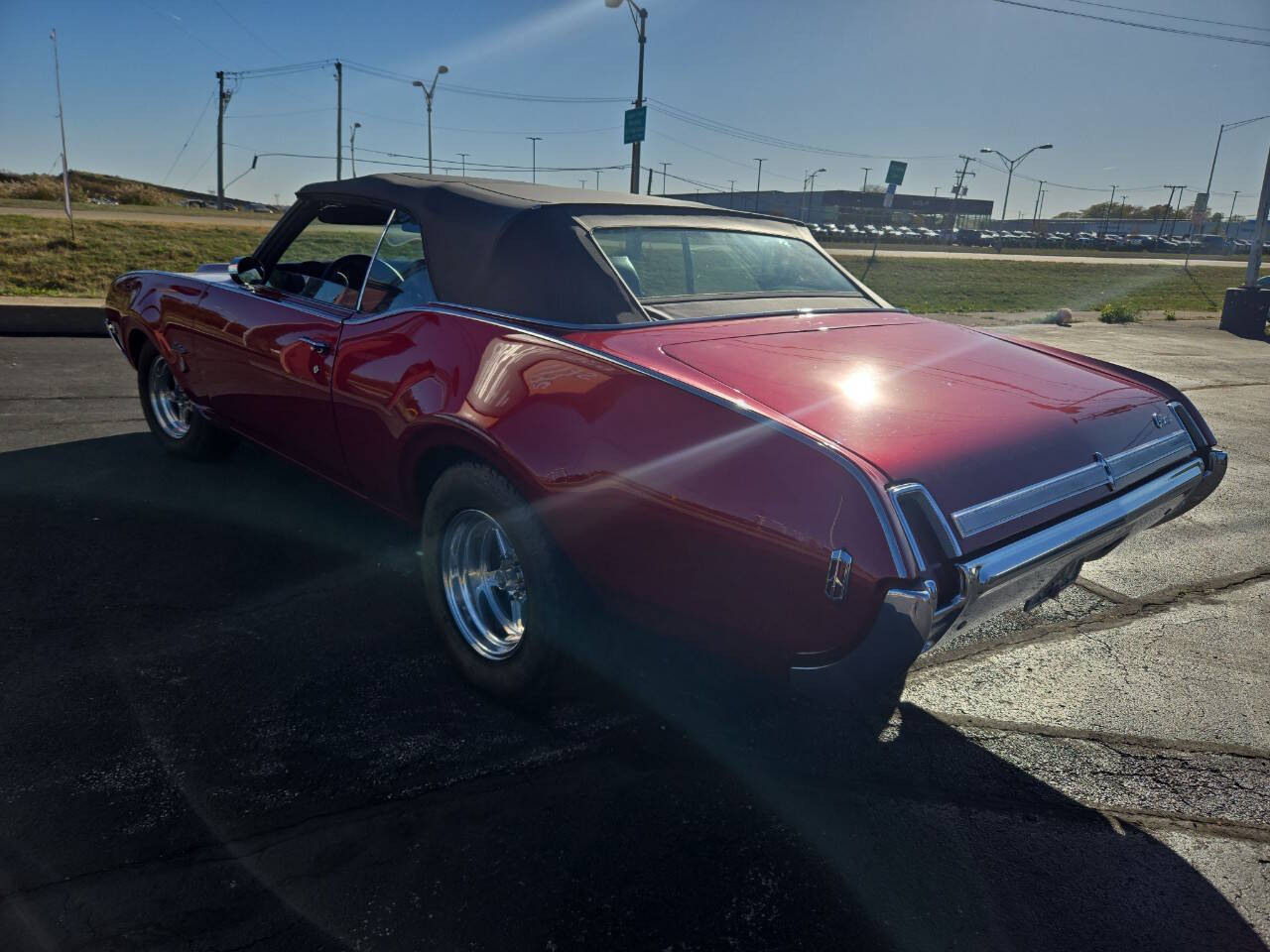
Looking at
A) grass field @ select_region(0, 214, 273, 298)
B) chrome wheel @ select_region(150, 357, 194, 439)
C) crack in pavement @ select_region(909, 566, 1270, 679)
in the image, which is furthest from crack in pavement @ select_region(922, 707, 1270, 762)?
grass field @ select_region(0, 214, 273, 298)

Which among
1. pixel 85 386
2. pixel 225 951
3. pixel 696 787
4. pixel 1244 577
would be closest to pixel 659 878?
pixel 696 787

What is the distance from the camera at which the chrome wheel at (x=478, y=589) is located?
278 cm

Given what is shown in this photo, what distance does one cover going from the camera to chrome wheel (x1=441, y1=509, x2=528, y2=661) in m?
2.78

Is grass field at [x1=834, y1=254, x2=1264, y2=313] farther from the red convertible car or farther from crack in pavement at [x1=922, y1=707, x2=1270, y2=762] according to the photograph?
crack in pavement at [x1=922, y1=707, x2=1270, y2=762]

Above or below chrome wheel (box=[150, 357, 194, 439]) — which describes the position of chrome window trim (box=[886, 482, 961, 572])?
above

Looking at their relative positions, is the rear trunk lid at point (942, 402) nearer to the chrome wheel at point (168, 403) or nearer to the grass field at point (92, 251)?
the chrome wheel at point (168, 403)

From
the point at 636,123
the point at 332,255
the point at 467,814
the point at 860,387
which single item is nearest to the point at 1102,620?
the point at 860,387

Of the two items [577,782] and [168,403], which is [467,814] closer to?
[577,782]

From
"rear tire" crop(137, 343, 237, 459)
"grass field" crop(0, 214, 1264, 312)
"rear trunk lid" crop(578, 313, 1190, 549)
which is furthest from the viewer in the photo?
"grass field" crop(0, 214, 1264, 312)

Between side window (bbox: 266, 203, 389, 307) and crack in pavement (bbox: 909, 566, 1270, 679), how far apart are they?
8.13 ft

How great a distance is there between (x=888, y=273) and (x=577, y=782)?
2527cm

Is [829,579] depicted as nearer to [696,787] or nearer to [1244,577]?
[696,787]

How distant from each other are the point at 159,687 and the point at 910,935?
2.27 meters

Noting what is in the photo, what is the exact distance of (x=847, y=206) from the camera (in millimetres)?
95938
